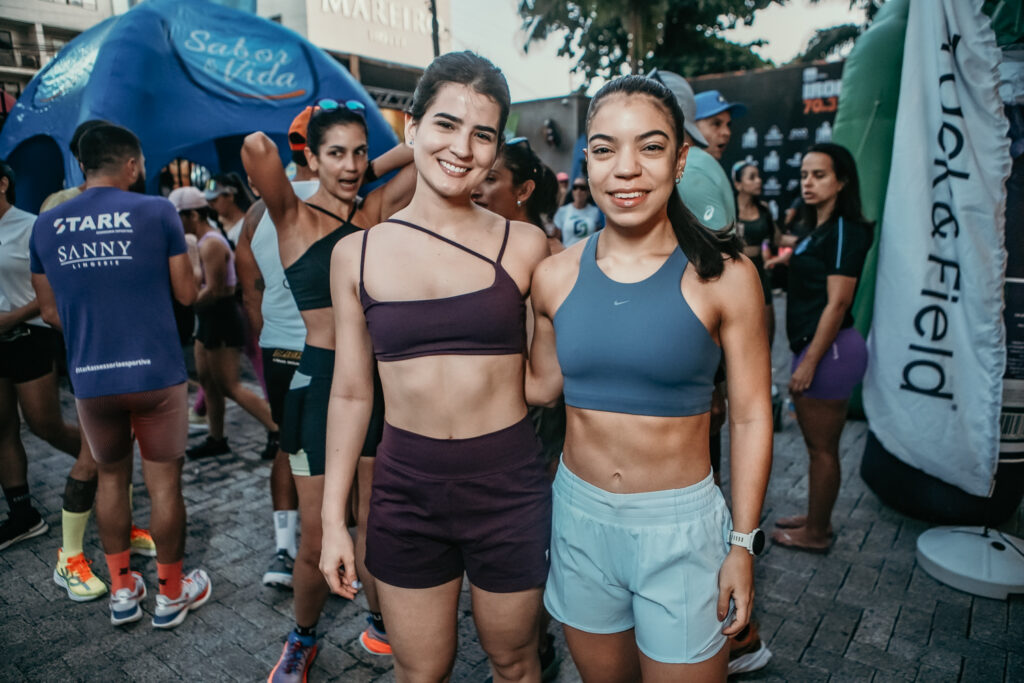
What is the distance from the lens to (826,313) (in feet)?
10.6

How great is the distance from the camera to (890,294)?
383cm

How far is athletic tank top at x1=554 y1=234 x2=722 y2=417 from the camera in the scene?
1.55 metres

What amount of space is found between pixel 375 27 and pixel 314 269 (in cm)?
2550

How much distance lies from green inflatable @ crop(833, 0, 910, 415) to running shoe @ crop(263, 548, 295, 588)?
4.63 meters

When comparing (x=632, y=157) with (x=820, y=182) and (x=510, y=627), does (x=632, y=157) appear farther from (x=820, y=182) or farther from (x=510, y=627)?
(x=820, y=182)

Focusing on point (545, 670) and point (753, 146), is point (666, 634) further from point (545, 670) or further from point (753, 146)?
point (753, 146)

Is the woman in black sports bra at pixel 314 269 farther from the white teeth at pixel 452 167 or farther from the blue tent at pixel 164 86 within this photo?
the blue tent at pixel 164 86

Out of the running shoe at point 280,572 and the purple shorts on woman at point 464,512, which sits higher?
the purple shorts on woman at point 464,512

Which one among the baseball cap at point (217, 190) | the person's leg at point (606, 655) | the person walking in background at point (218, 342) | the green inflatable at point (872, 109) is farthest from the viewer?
the baseball cap at point (217, 190)

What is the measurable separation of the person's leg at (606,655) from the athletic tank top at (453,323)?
82 centimetres

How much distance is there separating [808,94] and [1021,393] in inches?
464

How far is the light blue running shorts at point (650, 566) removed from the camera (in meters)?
1.56

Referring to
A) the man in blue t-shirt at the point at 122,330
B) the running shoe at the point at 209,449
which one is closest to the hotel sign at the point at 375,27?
the running shoe at the point at 209,449

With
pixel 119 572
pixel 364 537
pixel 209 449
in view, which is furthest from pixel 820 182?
pixel 209 449
